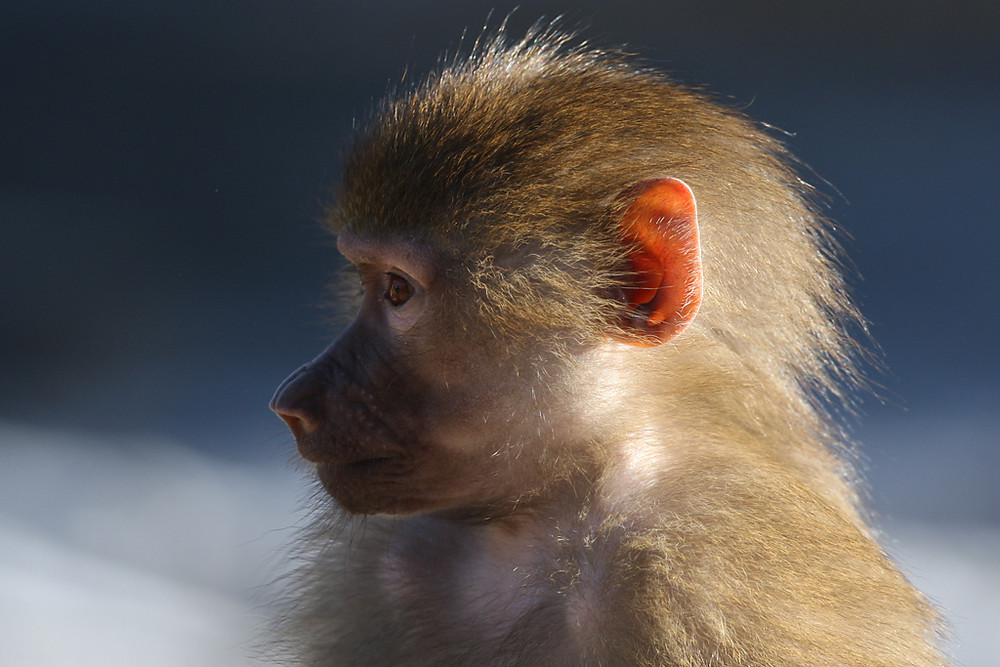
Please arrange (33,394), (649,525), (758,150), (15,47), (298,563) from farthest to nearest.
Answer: (15,47), (33,394), (298,563), (758,150), (649,525)

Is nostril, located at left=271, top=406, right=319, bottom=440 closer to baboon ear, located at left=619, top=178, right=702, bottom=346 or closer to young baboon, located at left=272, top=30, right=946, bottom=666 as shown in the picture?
young baboon, located at left=272, top=30, right=946, bottom=666

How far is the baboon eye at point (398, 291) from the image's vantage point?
1.53 metres

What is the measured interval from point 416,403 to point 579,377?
0.23 meters

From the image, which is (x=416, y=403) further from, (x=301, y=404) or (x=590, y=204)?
(x=590, y=204)

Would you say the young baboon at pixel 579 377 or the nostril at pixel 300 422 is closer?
the young baboon at pixel 579 377

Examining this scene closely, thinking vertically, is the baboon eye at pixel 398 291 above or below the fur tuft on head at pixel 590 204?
below

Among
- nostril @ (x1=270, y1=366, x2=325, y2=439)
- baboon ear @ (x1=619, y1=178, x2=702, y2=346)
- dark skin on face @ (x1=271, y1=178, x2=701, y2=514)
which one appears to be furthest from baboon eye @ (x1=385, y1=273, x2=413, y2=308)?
baboon ear @ (x1=619, y1=178, x2=702, y2=346)

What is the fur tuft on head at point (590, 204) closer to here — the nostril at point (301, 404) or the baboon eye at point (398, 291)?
the baboon eye at point (398, 291)

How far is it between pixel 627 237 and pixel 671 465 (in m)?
0.32

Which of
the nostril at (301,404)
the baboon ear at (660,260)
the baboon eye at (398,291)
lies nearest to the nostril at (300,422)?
the nostril at (301,404)

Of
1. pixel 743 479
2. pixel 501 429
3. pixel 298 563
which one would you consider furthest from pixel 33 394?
pixel 743 479

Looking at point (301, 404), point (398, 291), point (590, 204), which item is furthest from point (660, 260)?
point (301, 404)

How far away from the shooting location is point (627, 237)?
1.45m

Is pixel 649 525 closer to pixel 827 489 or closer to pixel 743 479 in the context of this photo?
pixel 743 479
